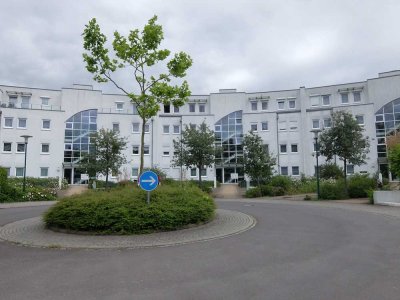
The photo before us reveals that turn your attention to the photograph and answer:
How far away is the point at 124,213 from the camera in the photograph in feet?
34.0

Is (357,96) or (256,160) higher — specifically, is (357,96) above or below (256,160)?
above

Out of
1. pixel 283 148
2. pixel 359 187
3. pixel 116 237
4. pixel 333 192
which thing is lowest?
pixel 116 237

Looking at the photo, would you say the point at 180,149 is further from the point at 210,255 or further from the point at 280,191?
the point at 210,255

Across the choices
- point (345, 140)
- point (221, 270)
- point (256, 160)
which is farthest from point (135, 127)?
point (221, 270)

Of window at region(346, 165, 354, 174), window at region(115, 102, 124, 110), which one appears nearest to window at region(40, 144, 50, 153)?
window at region(115, 102, 124, 110)

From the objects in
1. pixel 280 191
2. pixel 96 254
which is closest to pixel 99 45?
pixel 96 254

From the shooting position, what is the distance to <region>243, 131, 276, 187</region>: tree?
3025cm

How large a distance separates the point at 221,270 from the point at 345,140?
20973 mm

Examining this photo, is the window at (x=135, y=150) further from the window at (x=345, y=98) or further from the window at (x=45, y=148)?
the window at (x=345, y=98)

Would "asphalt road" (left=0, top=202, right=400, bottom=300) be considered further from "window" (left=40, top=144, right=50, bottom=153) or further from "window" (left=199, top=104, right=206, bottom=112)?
"window" (left=199, top=104, right=206, bottom=112)

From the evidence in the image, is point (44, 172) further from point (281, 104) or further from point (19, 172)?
point (281, 104)

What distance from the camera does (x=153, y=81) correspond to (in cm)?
1417

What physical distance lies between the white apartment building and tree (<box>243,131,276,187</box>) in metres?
17.3

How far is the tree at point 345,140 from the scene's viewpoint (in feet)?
81.6
